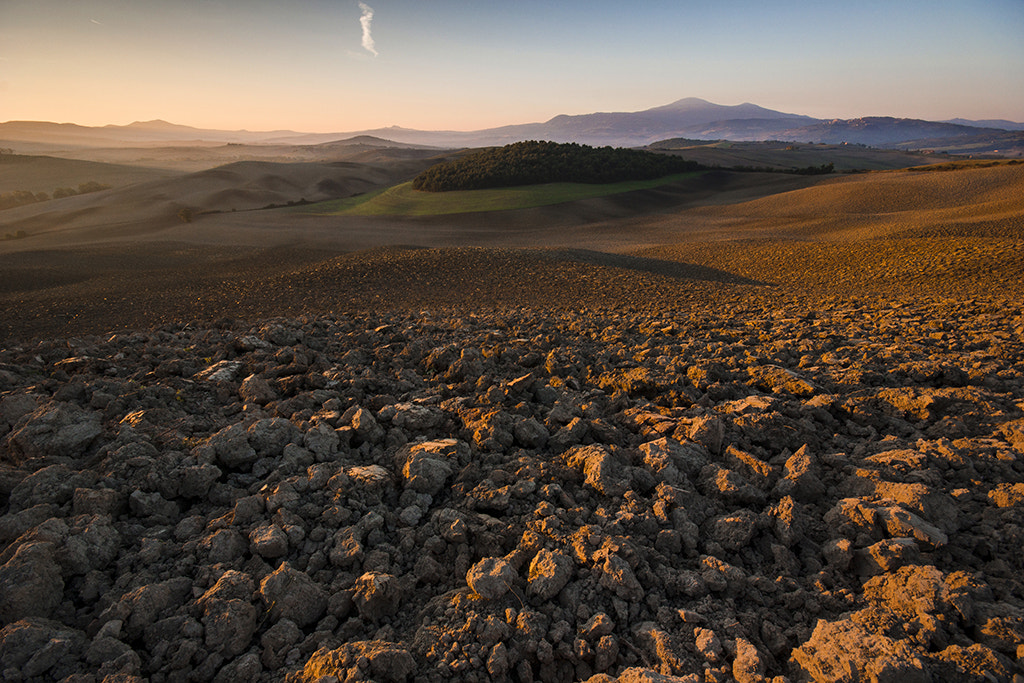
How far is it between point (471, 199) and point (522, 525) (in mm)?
46818

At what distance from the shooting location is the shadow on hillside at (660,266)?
653 inches

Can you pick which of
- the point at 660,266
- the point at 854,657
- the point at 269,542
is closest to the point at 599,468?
the point at 854,657

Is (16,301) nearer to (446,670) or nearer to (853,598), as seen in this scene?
(446,670)

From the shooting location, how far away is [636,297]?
45.8ft

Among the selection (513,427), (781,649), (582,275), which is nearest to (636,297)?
(582,275)

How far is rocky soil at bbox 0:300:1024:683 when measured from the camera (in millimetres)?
2969

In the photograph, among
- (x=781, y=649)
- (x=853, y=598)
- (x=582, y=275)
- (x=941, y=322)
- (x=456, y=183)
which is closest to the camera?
(x=781, y=649)

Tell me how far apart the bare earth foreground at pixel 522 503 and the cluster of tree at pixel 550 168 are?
4809 centimetres

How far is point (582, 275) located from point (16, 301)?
56.7 feet

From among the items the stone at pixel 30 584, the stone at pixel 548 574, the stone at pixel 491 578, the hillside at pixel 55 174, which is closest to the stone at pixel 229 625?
the stone at pixel 30 584

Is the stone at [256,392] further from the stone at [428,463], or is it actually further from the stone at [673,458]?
the stone at [673,458]

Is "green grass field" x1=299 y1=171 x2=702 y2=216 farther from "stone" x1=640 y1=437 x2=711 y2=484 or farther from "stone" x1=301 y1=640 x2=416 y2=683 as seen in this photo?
"stone" x1=301 y1=640 x2=416 y2=683

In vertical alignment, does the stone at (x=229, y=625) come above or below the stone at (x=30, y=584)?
below

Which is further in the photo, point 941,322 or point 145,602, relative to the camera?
point 941,322
